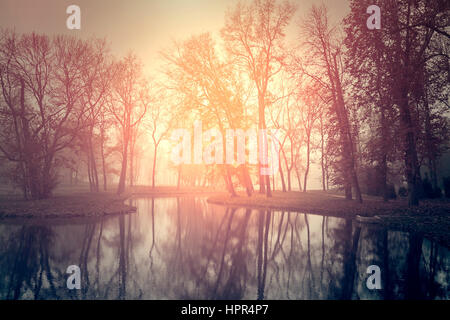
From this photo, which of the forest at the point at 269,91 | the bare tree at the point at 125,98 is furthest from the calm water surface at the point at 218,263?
the bare tree at the point at 125,98

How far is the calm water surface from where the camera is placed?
4707mm

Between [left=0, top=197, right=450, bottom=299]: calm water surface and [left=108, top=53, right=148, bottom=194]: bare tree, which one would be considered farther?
[left=108, top=53, right=148, bottom=194]: bare tree

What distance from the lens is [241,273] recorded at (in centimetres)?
566

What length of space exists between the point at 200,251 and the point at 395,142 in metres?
13.9

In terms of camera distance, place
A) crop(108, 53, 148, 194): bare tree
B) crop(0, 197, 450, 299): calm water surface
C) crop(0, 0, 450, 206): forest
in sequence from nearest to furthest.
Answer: crop(0, 197, 450, 299): calm water surface, crop(0, 0, 450, 206): forest, crop(108, 53, 148, 194): bare tree

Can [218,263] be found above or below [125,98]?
below

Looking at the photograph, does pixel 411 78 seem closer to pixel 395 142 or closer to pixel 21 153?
pixel 395 142

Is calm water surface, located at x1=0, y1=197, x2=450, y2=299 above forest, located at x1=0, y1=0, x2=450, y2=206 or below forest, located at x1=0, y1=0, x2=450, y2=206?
below

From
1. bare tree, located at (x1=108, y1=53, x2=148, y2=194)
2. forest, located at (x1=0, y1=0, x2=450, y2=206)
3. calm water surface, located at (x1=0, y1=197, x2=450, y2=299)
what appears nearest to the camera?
calm water surface, located at (x1=0, y1=197, x2=450, y2=299)

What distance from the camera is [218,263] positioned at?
6.34 m

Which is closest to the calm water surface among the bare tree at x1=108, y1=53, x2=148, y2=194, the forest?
the forest

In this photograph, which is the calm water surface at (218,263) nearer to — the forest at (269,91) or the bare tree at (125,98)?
the forest at (269,91)

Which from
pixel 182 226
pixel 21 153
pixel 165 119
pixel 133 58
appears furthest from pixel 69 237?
pixel 165 119

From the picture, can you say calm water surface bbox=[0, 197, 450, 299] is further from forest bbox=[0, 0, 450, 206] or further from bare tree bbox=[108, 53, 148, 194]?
bare tree bbox=[108, 53, 148, 194]
